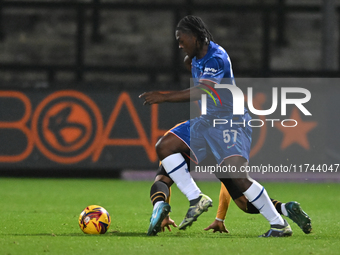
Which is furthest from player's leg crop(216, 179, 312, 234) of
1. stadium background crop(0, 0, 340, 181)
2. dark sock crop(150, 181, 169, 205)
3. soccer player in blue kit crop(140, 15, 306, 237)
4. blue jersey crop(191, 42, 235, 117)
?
stadium background crop(0, 0, 340, 181)

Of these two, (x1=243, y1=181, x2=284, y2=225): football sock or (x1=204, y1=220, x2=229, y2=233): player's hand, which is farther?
(x1=204, y1=220, x2=229, y2=233): player's hand

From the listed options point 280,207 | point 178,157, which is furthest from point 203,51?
point 280,207

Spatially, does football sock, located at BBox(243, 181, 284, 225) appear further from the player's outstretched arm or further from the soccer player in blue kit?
the player's outstretched arm

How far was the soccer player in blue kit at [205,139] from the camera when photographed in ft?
16.6

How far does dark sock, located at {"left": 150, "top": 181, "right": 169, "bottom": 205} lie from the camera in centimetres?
526

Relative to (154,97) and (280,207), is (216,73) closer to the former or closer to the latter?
(154,97)

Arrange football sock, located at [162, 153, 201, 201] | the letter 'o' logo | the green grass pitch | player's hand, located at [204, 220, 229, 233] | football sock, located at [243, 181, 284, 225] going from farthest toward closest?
the letter 'o' logo → player's hand, located at [204, 220, 229, 233] → football sock, located at [162, 153, 201, 201] → football sock, located at [243, 181, 284, 225] → the green grass pitch

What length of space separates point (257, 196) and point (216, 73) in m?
1.06

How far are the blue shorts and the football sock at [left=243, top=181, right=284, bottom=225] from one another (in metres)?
0.27

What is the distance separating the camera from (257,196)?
509cm

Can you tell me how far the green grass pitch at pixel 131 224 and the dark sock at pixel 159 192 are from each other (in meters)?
0.32

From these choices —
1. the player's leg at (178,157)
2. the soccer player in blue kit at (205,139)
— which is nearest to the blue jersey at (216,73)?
the soccer player in blue kit at (205,139)

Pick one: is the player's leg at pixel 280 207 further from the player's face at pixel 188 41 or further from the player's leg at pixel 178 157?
the player's face at pixel 188 41

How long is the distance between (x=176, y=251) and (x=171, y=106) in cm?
698
